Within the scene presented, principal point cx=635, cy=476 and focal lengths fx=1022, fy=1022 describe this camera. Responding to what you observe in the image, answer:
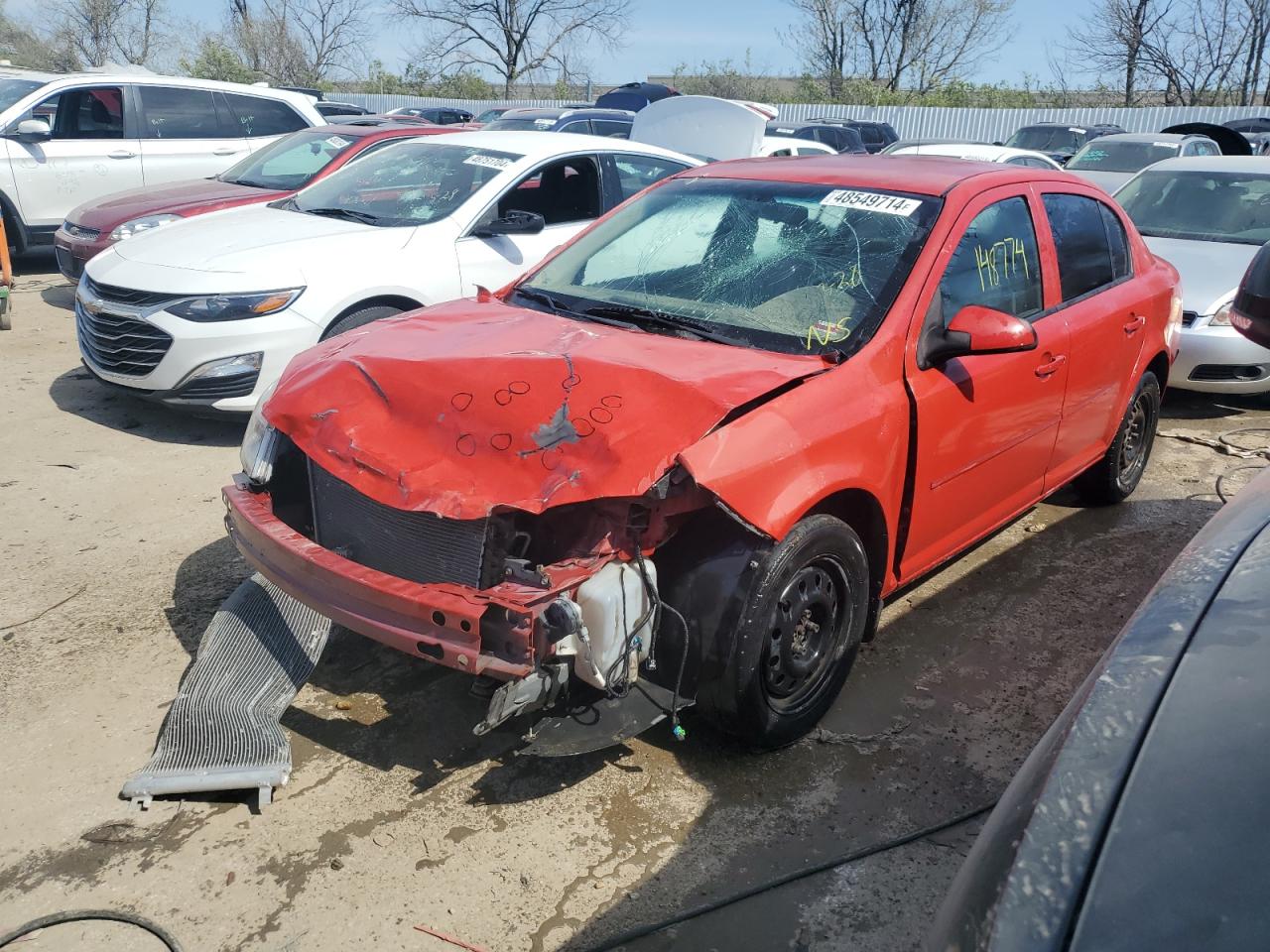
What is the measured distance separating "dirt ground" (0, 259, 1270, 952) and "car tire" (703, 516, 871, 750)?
16cm

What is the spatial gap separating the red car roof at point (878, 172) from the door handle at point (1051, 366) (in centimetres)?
72

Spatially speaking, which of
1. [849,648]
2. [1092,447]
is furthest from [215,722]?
[1092,447]

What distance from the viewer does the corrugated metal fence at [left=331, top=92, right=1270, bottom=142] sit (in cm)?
2769

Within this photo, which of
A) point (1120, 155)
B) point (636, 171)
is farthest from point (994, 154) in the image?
point (636, 171)

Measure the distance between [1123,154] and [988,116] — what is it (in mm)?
17183

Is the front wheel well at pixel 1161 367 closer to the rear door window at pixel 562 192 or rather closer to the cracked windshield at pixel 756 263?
the cracked windshield at pixel 756 263

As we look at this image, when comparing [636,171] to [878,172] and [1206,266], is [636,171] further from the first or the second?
[1206,266]

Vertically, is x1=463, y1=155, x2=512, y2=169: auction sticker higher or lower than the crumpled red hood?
higher

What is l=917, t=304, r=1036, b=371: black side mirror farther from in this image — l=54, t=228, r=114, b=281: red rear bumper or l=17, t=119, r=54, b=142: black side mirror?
l=17, t=119, r=54, b=142: black side mirror

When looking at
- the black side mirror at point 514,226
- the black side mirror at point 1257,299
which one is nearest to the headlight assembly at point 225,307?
the black side mirror at point 514,226

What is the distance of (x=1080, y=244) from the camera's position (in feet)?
14.6

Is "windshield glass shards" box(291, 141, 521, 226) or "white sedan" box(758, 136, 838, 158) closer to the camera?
"windshield glass shards" box(291, 141, 521, 226)

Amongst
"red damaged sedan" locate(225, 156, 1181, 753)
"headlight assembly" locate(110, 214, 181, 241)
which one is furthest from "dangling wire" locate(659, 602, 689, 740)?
"headlight assembly" locate(110, 214, 181, 241)

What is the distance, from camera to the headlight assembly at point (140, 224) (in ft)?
26.6
